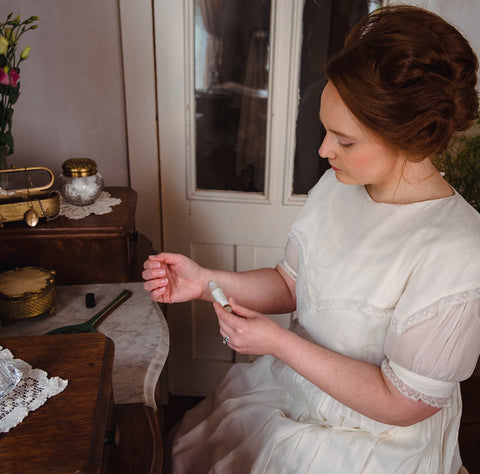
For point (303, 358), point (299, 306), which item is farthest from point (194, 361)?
point (303, 358)

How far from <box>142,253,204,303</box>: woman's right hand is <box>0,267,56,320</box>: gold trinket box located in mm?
249

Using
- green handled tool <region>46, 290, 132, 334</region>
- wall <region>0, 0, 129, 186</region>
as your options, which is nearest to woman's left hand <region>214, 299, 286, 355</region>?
green handled tool <region>46, 290, 132, 334</region>

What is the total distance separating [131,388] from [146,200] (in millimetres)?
1075

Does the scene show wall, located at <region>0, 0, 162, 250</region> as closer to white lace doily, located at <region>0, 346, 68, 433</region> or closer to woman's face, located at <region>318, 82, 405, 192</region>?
woman's face, located at <region>318, 82, 405, 192</region>

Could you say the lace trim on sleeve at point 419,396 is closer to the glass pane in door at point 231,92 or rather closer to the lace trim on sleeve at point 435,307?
the lace trim on sleeve at point 435,307

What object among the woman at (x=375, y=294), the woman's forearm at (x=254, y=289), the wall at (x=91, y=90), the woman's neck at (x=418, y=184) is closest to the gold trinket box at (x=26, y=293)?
the woman at (x=375, y=294)

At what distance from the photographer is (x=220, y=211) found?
1.97 meters

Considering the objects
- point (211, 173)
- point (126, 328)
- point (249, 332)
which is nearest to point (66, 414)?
point (249, 332)

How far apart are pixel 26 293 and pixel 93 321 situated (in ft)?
0.56

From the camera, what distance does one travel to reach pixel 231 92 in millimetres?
1849

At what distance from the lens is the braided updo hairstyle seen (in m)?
0.81

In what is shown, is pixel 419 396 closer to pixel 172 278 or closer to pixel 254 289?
pixel 254 289

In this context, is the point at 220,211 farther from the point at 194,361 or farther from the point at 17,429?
the point at 17,429

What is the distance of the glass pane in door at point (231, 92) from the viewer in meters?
1.74
